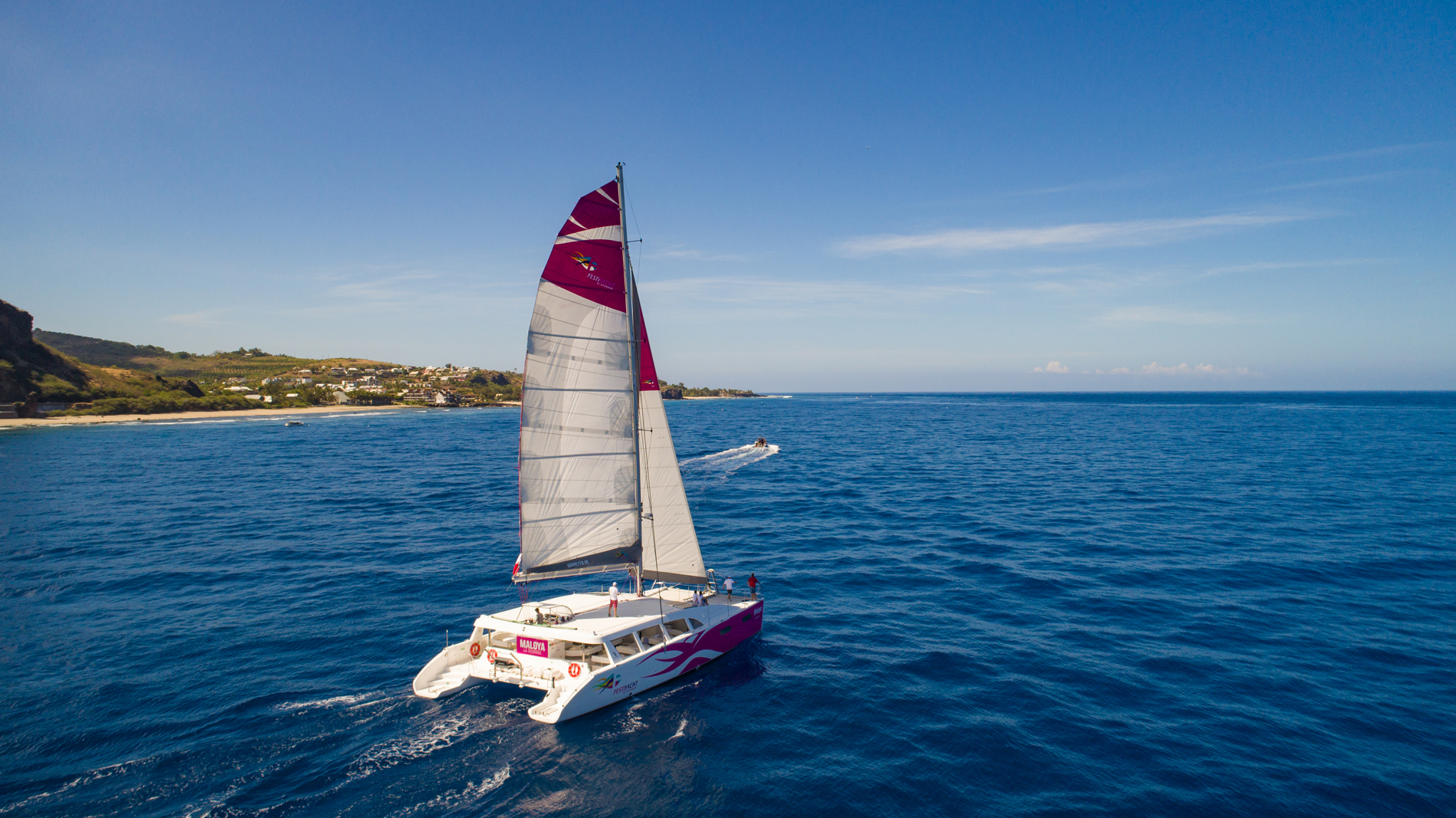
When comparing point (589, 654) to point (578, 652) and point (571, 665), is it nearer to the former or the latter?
point (578, 652)

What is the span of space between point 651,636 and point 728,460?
65689 millimetres

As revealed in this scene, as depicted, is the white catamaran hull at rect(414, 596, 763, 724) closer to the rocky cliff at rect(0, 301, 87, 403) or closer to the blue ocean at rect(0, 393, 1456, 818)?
the blue ocean at rect(0, 393, 1456, 818)

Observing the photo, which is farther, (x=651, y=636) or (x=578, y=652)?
(x=651, y=636)

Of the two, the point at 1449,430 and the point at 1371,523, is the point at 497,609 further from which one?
the point at 1449,430

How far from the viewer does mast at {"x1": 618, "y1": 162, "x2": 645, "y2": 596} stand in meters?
23.6

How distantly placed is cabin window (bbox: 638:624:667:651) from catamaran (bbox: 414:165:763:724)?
1.8 inches

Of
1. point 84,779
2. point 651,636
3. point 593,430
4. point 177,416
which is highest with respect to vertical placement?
point 593,430

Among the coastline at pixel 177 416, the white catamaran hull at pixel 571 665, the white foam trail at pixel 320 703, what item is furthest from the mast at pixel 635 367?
the coastline at pixel 177 416

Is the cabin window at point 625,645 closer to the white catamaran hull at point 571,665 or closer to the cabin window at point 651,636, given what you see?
the white catamaran hull at point 571,665

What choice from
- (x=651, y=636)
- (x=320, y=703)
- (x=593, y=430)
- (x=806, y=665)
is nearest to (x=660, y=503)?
(x=593, y=430)

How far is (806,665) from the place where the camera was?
24844 mm

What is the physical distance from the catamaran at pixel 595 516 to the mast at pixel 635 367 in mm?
59

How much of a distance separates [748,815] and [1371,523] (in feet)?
189

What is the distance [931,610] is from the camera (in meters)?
30.6
